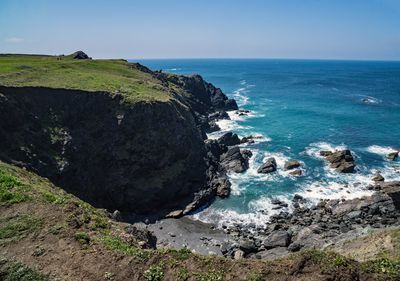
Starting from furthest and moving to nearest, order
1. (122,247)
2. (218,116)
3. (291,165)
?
(218,116), (291,165), (122,247)

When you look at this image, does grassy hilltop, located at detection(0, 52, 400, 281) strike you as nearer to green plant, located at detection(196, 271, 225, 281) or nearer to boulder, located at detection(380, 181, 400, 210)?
green plant, located at detection(196, 271, 225, 281)

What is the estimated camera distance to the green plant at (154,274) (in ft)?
61.2

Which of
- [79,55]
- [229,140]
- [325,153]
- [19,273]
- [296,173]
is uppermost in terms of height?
[79,55]

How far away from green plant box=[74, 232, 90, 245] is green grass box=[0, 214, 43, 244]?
2.86 meters

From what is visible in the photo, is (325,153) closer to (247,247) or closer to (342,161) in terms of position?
(342,161)

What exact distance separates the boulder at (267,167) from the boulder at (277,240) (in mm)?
21051

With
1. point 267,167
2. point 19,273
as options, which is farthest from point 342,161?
point 19,273

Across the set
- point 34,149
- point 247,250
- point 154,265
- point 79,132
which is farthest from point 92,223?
point 79,132

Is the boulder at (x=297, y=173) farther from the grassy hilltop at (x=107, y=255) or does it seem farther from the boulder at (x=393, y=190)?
the grassy hilltop at (x=107, y=255)

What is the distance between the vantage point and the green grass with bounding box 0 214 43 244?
21.6 meters

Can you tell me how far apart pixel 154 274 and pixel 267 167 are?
151 ft

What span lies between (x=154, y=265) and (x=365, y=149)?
211 feet

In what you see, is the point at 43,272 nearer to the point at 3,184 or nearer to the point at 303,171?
the point at 3,184

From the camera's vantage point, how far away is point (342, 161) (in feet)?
206
